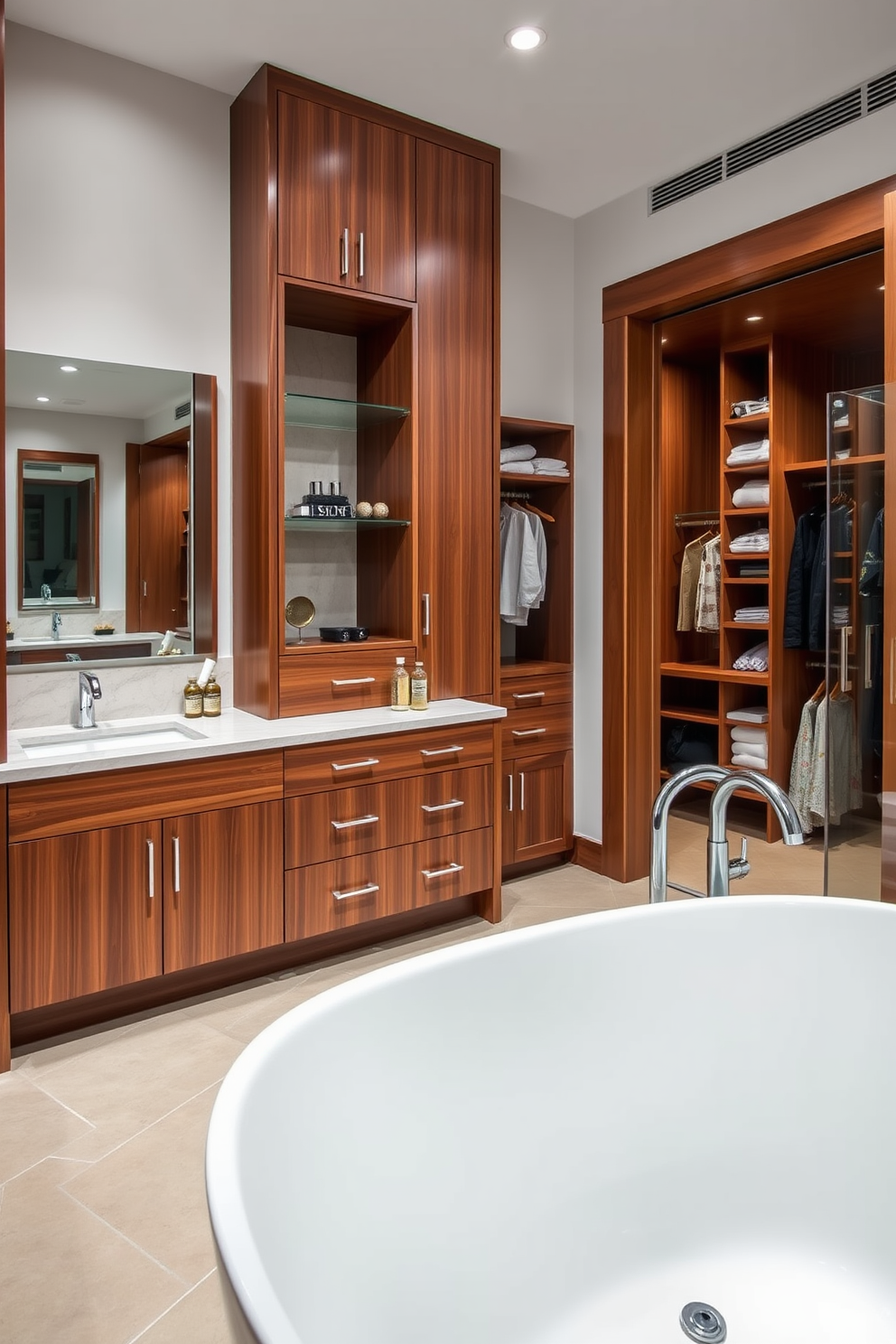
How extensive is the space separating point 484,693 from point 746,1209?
210cm

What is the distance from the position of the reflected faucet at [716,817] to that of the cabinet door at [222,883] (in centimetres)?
129

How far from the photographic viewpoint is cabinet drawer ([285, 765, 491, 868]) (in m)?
2.80

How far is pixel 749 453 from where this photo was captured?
4.61 m

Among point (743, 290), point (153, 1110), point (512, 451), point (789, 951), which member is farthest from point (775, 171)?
point (153, 1110)

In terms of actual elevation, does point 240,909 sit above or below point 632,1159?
above

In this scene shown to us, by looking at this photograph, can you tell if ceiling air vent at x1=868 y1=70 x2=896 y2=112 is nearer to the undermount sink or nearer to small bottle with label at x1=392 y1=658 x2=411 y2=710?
small bottle with label at x1=392 y1=658 x2=411 y2=710

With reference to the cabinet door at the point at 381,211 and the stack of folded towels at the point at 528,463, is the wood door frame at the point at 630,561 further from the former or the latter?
the cabinet door at the point at 381,211

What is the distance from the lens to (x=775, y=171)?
3104 millimetres

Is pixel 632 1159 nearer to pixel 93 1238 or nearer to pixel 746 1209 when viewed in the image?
pixel 746 1209

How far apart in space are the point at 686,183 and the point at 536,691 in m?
2.09

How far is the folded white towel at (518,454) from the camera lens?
3.83 meters

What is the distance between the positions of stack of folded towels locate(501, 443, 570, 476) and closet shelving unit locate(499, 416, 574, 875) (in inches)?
1.0

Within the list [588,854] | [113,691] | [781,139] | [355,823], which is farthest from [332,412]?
[588,854]

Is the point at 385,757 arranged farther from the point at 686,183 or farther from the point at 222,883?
the point at 686,183
